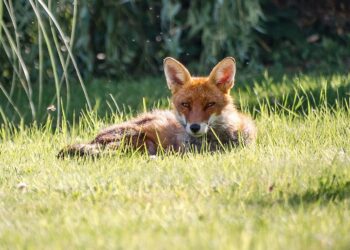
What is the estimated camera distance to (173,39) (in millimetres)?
13367

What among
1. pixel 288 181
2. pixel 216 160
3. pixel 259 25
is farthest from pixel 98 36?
pixel 288 181

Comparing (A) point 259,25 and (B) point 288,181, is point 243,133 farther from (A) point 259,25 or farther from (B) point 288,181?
(A) point 259,25

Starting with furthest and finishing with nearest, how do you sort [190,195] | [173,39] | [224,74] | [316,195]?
[173,39] < [224,74] < [190,195] < [316,195]

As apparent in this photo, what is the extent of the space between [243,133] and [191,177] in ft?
5.52

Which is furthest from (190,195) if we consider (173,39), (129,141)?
(173,39)

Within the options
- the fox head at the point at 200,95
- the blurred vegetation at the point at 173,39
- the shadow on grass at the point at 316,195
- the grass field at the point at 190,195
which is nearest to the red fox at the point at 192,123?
the fox head at the point at 200,95

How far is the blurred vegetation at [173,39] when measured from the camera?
12375 millimetres

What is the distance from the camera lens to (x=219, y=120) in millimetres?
7809

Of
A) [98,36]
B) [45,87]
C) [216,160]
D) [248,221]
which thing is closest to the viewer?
[248,221]

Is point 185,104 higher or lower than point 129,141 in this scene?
higher

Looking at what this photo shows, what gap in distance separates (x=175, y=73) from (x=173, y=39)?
17.7ft

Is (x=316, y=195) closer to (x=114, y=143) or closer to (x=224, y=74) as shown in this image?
(x=114, y=143)

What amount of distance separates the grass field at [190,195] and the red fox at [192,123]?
0.27 metres

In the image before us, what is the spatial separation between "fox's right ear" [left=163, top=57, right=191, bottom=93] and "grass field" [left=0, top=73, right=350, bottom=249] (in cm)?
77
